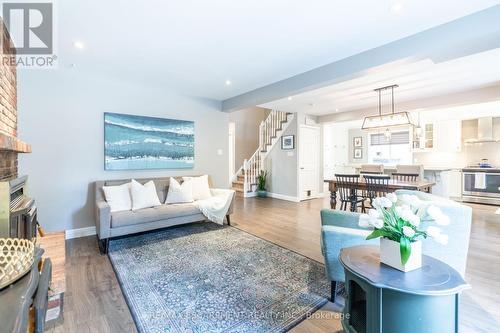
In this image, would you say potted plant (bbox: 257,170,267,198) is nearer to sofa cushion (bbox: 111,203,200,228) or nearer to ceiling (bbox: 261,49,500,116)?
ceiling (bbox: 261,49,500,116)

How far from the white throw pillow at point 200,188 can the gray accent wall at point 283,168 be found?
2.83 meters

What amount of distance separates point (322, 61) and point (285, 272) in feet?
8.69

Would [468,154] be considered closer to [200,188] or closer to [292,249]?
[292,249]

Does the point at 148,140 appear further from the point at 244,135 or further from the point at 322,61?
the point at 244,135

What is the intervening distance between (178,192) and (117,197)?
0.89 m

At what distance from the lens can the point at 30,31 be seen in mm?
2395

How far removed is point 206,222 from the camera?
14.3 feet

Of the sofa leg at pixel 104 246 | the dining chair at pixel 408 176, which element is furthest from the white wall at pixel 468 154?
the sofa leg at pixel 104 246

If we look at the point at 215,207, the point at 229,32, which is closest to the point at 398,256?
the point at 229,32

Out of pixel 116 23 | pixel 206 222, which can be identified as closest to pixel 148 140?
pixel 206 222

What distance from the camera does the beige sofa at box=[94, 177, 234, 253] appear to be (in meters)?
3.05

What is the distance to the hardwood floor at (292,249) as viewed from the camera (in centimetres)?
173

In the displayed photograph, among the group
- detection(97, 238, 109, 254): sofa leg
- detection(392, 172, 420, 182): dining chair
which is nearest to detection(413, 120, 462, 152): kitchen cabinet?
detection(392, 172, 420, 182): dining chair

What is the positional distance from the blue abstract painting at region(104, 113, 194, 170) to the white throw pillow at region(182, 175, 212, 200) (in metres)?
0.46
